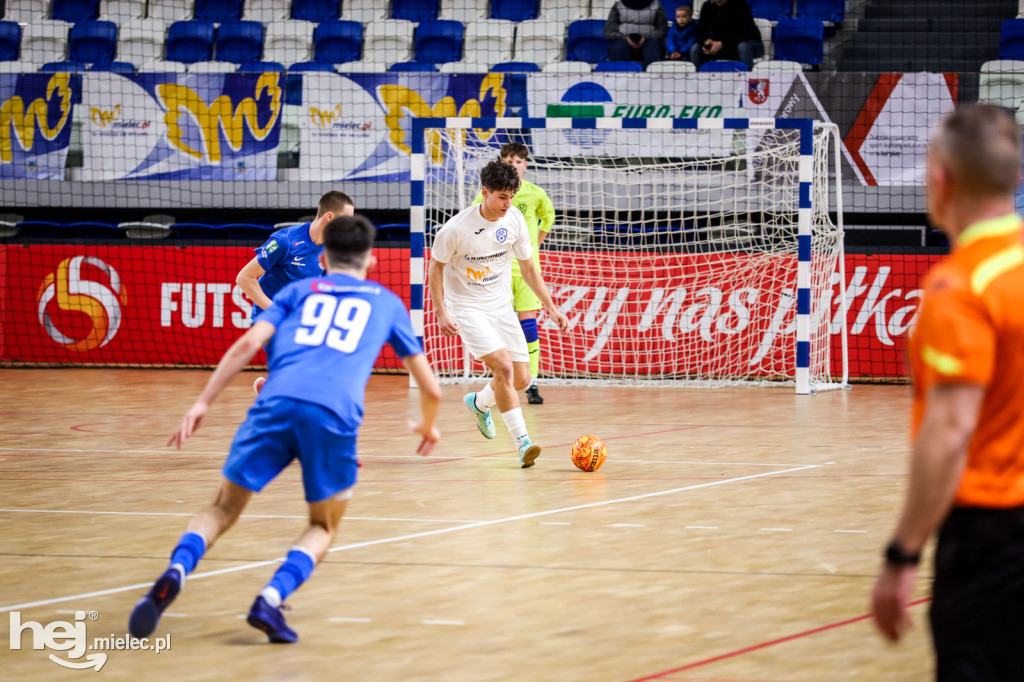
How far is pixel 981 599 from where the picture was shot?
2.36 meters

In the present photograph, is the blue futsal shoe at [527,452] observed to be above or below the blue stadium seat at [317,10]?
below

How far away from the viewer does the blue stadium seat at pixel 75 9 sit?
1922 centimetres

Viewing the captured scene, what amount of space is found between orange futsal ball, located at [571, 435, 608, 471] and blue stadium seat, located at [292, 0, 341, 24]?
1318cm

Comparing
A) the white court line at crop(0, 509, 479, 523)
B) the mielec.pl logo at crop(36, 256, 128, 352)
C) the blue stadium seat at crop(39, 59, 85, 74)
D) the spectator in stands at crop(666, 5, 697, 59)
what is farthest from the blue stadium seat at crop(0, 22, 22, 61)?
the white court line at crop(0, 509, 479, 523)

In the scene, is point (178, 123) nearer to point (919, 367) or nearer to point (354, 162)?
point (354, 162)

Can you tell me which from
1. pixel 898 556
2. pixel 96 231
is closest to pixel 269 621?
pixel 898 556

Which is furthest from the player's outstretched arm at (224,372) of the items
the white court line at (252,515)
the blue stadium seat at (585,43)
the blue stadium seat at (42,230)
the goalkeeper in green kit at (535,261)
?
the blue stadium seat at (585,43)

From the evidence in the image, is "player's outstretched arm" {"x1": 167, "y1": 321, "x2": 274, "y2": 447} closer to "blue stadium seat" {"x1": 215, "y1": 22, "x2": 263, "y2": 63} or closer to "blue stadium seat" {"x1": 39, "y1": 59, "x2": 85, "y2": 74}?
"blue stadium seat" {"x1": 39, "y1": 59, "x2": 85, "y2": 74}

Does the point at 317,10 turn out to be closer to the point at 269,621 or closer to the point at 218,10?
the point at 218,10

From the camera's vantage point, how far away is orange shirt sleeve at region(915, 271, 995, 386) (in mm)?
2219

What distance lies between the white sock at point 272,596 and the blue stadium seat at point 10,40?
55.1 ft

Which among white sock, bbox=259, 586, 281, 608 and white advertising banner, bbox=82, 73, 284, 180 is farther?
white advertising banner, bbox=82, 73, 284, 180

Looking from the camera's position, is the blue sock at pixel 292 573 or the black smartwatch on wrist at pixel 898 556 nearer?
the black smartwatch on wrist at pixel 898 556

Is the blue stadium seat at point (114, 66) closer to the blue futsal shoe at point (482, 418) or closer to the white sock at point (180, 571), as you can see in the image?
the blue futsal shoe at point (482, 418)
